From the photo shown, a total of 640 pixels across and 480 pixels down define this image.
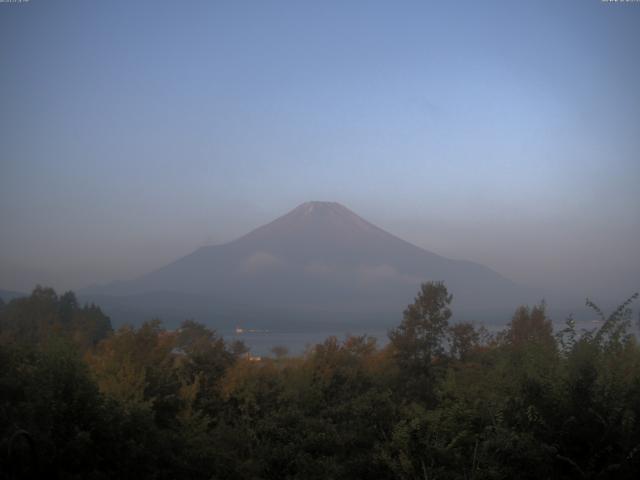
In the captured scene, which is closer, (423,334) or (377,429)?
(377,429)

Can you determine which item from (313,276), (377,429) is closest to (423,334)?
(377,429)

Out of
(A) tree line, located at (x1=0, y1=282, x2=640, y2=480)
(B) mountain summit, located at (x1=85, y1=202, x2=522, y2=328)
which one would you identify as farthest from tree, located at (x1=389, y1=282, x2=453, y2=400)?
Answer: (B) mountain summit, located at (x1=85, y1=202, x2=522, y2=328)

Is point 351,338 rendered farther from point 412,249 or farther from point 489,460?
point 412,249

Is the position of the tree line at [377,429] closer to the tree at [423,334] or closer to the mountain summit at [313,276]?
the tree at [423,334]

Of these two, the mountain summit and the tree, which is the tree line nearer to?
the tree

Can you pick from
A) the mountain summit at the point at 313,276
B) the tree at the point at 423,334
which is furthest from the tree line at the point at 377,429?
the mountain summit at the point at 313,276

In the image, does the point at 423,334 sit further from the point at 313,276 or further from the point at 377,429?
the point at 313,276

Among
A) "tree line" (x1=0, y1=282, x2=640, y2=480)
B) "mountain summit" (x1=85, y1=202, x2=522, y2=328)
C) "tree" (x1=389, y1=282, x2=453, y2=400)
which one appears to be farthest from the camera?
"mountain summit" (x1=85, y1=202, x2=522, y2=328)

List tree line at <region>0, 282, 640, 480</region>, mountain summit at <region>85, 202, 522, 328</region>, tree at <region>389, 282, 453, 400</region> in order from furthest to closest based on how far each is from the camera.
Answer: mountain summit at <region>85, 202, 522, 328</region> → tree at <region>389, 282, 453, 400</region> → tree line at <region>0, 282, 640, 480</region>
